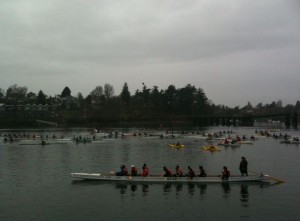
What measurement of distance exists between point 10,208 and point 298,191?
2387 cm

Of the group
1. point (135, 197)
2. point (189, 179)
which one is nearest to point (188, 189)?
point (189, 179)

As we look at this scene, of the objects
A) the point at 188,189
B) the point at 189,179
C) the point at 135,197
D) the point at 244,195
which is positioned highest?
the point at 189,179

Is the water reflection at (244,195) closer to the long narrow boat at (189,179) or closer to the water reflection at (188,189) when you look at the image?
the water reflection at (188,189)

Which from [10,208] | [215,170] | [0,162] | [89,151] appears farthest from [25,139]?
[10,208]

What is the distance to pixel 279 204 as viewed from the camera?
98.9ft

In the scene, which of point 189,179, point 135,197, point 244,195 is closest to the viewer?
point 135,197

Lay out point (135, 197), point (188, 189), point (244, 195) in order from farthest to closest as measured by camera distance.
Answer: point (188, 189), point (244, 195), point (135, 197)

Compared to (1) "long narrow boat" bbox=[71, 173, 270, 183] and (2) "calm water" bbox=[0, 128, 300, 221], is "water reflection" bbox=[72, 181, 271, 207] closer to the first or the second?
(2) "calm water" bbox=[0, 128, 300, 221]

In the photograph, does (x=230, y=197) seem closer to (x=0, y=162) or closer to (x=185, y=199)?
(x=185, y=199)

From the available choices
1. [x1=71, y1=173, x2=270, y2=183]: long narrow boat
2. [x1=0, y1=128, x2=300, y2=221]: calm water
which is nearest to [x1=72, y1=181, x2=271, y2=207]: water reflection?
[x1=0, y1=128, x2=300, y2=221]: calm water

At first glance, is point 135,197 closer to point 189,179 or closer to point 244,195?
point 189,179

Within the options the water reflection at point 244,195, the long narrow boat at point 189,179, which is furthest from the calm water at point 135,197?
the long narrow boat at point 189,179

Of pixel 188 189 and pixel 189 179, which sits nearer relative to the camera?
pixel 188 189

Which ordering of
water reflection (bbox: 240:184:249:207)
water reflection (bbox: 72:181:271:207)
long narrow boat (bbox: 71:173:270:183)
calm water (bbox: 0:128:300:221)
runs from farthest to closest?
long narrow boat (bbox: 71:173:270:183) → water reflection (bbox: 72:181:271:207) → water reflection (bbox: 240:184:249:207) → calm water (bbox: 0:128:300:221)
